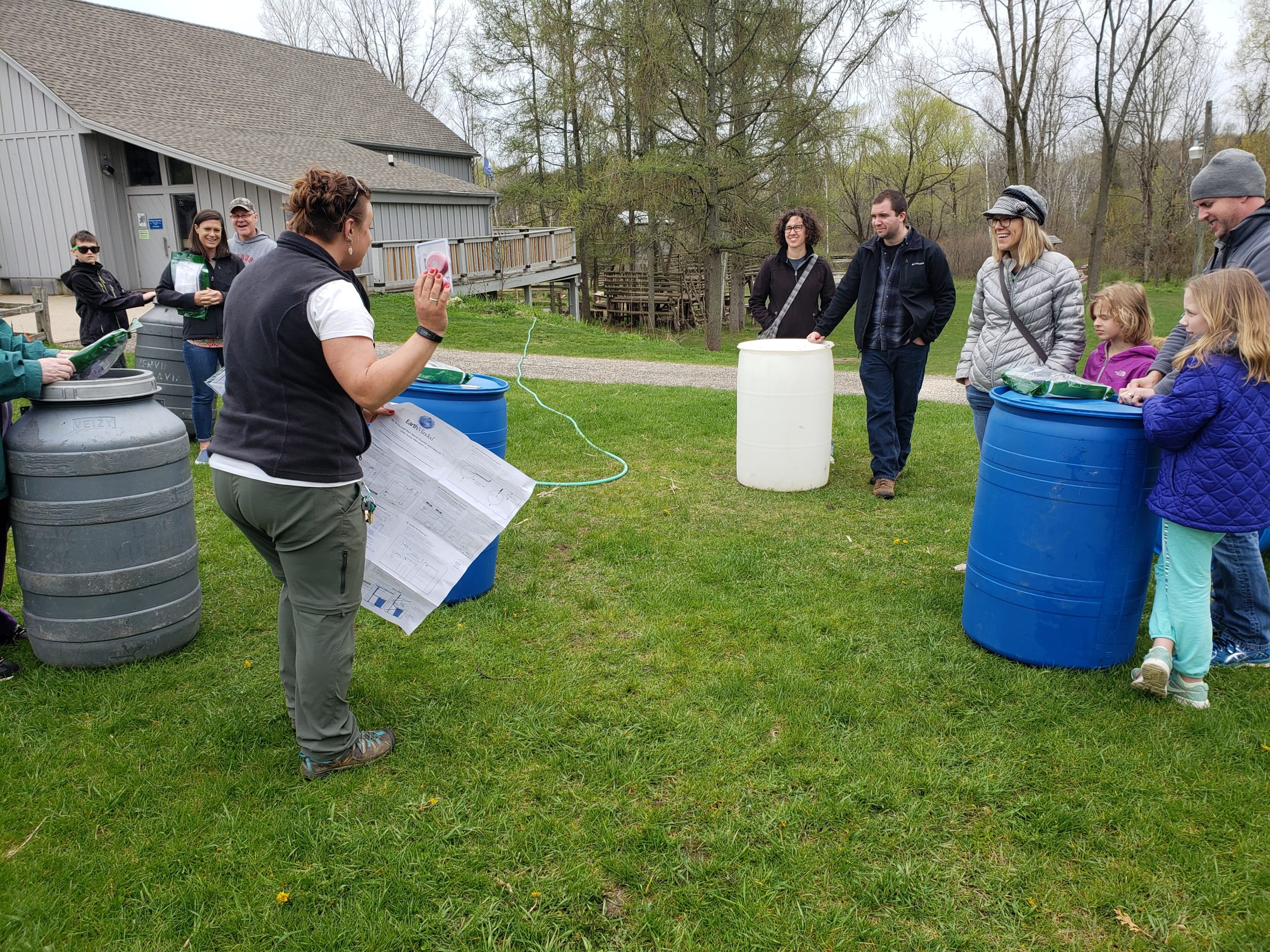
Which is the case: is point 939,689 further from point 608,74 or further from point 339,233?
point 608,74

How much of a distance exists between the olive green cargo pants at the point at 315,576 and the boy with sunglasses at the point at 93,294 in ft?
17.1

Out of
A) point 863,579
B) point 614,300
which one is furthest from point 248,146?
point 863,579

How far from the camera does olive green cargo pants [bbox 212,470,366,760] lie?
2707 millimetres

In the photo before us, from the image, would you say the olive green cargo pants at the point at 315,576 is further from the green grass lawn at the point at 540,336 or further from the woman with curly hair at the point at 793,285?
the green grass lawn at the point at 540,336

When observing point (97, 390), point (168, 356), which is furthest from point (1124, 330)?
point (168, 356)

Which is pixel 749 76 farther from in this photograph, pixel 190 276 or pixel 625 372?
pixel 190 276

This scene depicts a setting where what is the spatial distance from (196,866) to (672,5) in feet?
76.1

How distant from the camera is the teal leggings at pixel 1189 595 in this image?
3340mm

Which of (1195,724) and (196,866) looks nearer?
(196,866)

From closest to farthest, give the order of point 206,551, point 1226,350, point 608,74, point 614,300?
point 1226,350 < point 206,551 < point 608,74 < point 614,300

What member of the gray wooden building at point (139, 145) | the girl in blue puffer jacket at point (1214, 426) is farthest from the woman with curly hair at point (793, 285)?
the gray wooden building at point (139, 145)

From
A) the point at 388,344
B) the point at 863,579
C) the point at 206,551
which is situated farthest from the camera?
the point at 388,344

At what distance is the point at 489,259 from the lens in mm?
24812

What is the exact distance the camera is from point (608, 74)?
22.6 metres
